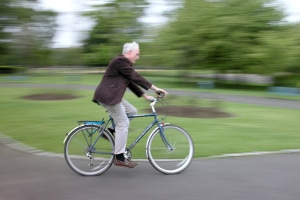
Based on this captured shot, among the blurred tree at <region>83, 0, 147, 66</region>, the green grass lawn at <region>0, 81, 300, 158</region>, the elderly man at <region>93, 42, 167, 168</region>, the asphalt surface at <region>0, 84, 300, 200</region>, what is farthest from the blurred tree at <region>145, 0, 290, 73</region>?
the elderly man at <region>93, 42, 167, 168</region>

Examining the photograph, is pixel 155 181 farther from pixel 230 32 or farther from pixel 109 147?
pixel 230 32

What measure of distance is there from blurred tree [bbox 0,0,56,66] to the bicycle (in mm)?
30372

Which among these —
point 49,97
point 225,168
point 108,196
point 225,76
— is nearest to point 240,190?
point 225,168

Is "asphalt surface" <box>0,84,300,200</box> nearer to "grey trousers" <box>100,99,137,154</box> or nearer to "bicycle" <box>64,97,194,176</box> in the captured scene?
"bicycle" <box>64,97,194,176</box>

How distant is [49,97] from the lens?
47.3 ft

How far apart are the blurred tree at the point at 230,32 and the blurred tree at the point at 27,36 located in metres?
16.0

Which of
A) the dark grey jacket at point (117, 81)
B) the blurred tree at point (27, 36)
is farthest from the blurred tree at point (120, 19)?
the dark grey jacket at point (117, 81)

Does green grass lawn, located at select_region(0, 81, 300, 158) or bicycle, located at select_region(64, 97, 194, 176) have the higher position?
bicycle, located at select_region(64, 97, 194, 176)

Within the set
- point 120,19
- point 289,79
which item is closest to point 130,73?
point 289,79

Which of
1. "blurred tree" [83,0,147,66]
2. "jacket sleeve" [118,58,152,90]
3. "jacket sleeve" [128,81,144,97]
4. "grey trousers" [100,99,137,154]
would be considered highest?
"jacket sleeve" [118,58,152,90]

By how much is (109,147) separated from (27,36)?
3947 centimetres

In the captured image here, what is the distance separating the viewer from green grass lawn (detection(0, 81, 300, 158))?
6.68m

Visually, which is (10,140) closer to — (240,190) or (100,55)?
(240,190)

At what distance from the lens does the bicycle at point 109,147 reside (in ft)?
16.2
